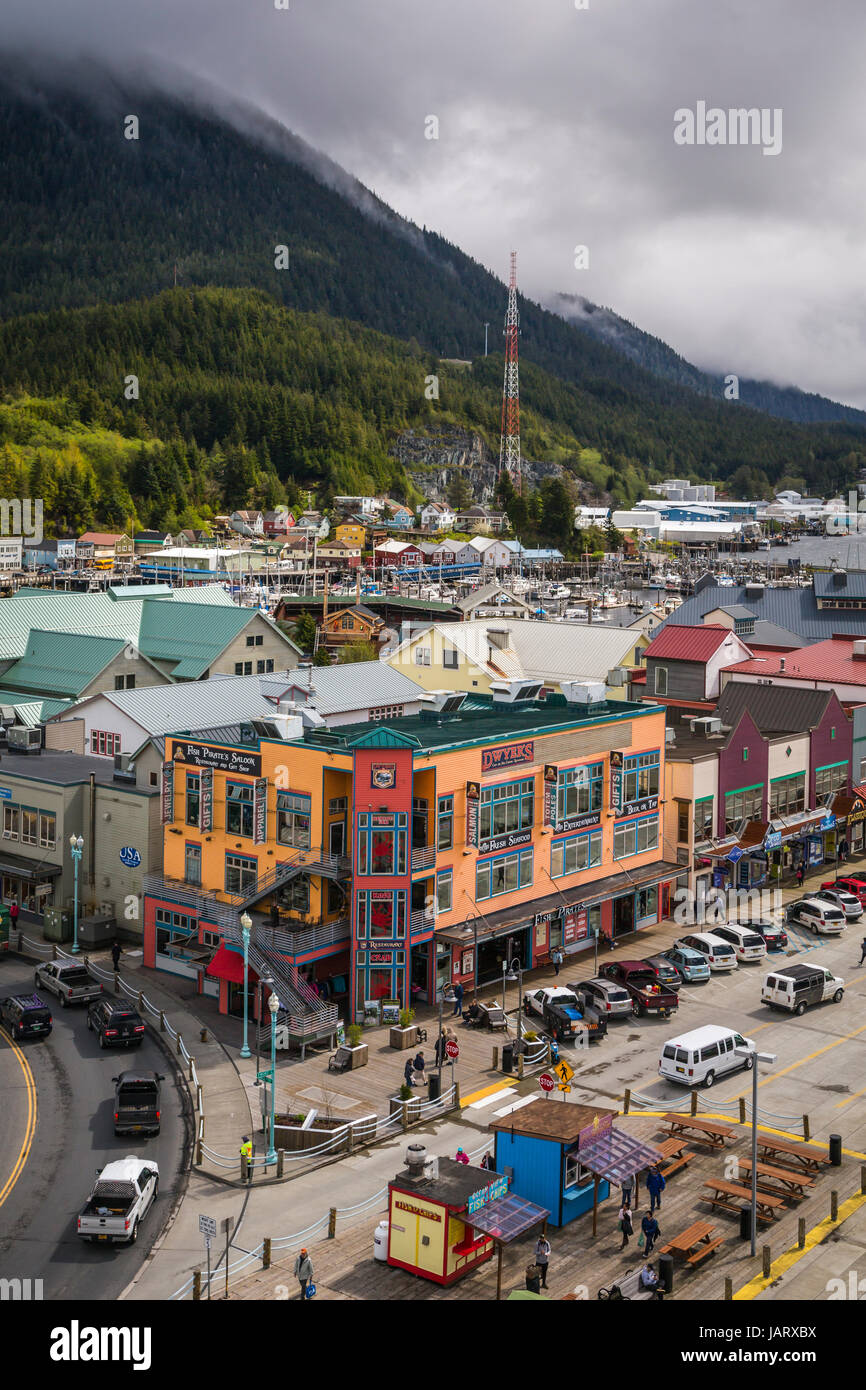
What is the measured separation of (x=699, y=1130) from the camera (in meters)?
35.7

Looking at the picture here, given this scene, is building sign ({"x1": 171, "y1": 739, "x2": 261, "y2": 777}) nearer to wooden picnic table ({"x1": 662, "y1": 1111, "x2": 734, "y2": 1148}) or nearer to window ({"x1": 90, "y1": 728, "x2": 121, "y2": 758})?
window ({"x1": 90, "y1": 728, "x2": 121, "y2": 758})

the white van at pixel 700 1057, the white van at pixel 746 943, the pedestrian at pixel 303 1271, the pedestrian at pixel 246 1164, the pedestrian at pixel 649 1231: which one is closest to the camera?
the pedestrian at pixel 303 1271

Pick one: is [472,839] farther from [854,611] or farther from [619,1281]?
[854,611]

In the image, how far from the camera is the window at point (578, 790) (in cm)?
5188

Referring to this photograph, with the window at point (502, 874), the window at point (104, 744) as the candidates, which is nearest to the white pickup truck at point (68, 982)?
the window at point (502, 874)

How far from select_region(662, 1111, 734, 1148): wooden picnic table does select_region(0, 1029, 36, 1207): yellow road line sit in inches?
674

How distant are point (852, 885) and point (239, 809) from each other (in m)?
29.8

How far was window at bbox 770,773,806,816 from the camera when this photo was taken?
64.8 metres

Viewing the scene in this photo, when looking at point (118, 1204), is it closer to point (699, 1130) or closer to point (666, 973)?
point (699, 1130)

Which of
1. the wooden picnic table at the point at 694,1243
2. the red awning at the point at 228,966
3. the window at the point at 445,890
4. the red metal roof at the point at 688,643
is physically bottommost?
the wooden picnic table at the point at 694,1243

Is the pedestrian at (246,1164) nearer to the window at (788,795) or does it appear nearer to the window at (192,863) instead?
the window at (192,863)

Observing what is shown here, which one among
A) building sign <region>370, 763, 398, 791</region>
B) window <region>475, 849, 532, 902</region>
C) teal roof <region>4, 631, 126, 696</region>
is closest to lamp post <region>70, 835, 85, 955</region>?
building sign <region>370, 763, 398, 791</region>

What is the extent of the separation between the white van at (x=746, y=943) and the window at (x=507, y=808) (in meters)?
9.86

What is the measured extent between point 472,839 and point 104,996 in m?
14.4
